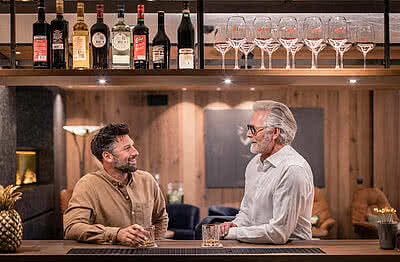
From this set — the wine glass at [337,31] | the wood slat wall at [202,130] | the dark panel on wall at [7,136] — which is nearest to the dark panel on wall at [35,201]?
the dark panel on wall at [7,136]

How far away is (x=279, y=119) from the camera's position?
3.88 metres

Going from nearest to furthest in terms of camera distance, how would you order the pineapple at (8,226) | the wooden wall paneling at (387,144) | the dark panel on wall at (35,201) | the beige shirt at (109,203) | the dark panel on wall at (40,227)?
1. the pineapple at (8,226)
2. the beige shirt at (109,203)
3. the dark panel on wall at (35,201)
4. the dark panel on wall at (40,227)
5. the wooden wall paneling at (387,144)

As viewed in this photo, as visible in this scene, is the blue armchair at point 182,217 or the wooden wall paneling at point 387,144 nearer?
the blue armchair at point 182,217

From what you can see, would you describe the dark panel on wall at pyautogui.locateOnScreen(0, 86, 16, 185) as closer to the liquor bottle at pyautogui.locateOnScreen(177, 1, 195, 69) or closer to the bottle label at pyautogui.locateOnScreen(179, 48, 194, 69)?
the liquor bottle at pyautogui.locateOnScreen(177, 1, 195, 69)

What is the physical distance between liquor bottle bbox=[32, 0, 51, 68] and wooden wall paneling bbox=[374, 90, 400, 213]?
22.9 ft

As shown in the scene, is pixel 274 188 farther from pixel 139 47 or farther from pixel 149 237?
pixel 139 47

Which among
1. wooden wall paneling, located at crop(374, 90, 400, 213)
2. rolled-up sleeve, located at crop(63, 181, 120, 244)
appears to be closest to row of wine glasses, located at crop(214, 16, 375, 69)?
rolled-up sleeve, located at crop(63, 181, 120, 244)

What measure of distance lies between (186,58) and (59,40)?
0.71m

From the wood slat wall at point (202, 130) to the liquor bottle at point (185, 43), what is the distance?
19.4ft

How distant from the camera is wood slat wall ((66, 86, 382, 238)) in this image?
967cm

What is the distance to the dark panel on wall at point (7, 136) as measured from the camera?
648cm

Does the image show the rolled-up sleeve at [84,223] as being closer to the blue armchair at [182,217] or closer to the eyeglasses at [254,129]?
the eyeglasses at [254,129]

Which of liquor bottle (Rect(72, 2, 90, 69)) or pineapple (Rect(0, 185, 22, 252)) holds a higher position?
liquor bottle (Rect(72, 2, 90, 69))

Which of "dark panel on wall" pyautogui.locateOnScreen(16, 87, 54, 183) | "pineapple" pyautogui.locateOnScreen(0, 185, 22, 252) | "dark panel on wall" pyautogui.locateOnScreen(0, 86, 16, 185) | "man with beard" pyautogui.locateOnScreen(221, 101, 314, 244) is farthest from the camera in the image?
"dark panel on wall" pyautogui.locateOnScreen(16, 87, 54, 183)
